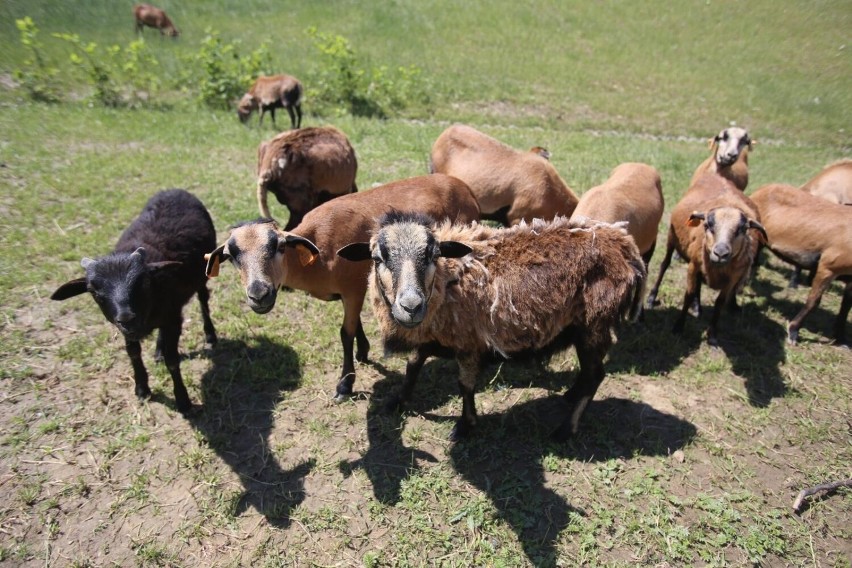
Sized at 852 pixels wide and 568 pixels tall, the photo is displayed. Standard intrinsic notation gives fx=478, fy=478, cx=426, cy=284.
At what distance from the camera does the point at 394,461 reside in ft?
13.4

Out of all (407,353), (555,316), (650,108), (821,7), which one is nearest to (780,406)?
(555,316)

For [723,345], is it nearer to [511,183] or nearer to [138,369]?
[511,183]

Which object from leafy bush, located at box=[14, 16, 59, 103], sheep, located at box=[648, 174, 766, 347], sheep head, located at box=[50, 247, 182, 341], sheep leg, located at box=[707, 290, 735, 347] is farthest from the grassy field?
leafy bush, located at box=[14, 16, 59, 103]

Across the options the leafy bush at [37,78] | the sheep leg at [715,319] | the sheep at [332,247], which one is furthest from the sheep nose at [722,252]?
the leafy bush at [37,78]

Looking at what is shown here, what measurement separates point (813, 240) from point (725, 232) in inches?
64.3

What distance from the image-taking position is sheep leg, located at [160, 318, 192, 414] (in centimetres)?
432

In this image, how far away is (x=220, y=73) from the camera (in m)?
14.1

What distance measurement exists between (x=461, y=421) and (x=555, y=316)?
125cm

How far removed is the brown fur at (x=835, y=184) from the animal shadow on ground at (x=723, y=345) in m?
2.83

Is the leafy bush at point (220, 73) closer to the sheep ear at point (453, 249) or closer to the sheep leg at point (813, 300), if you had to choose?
the sheep ear at point (453, 249)

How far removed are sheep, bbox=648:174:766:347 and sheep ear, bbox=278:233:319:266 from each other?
13.8 ft

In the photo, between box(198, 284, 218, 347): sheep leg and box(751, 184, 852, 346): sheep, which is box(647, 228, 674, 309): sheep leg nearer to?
box(751, 184, 852, 346): sheep

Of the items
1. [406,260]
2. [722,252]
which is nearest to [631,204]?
[722,252]

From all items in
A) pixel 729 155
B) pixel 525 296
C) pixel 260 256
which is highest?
pixel 729 155
